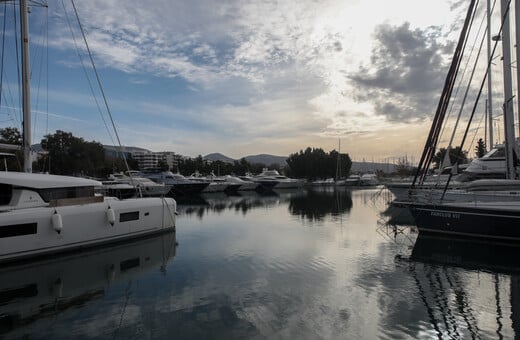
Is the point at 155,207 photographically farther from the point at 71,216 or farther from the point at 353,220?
the point at 353,220

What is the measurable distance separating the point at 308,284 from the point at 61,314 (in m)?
6.68

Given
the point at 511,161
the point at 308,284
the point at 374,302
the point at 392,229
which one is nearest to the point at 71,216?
the point at 308,284

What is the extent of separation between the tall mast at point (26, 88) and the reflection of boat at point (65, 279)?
17.6ft

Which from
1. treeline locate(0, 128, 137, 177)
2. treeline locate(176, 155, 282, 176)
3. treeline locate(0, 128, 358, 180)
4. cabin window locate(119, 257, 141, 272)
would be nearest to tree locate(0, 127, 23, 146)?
treeline locate(0, 128, 358, 180)

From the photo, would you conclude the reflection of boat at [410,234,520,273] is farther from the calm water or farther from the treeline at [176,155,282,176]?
the treeline at [176,155,282,176]

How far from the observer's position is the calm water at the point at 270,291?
763 cm

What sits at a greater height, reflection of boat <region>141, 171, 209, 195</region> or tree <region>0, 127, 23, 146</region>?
tree <region>0, 127, 23, 146</region>

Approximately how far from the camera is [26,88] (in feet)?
51.8

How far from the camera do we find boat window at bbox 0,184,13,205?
1325 cm

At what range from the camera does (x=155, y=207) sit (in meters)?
18.5

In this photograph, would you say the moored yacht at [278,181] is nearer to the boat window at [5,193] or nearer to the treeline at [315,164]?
the treeline at [315,164]

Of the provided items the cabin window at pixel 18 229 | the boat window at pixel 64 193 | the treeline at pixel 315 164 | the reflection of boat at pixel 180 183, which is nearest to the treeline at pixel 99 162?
the treeline at pixel 315 164

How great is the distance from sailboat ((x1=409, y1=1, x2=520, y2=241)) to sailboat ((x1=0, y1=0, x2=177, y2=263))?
577 inches

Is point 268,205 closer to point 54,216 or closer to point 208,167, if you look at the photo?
point 54,216
